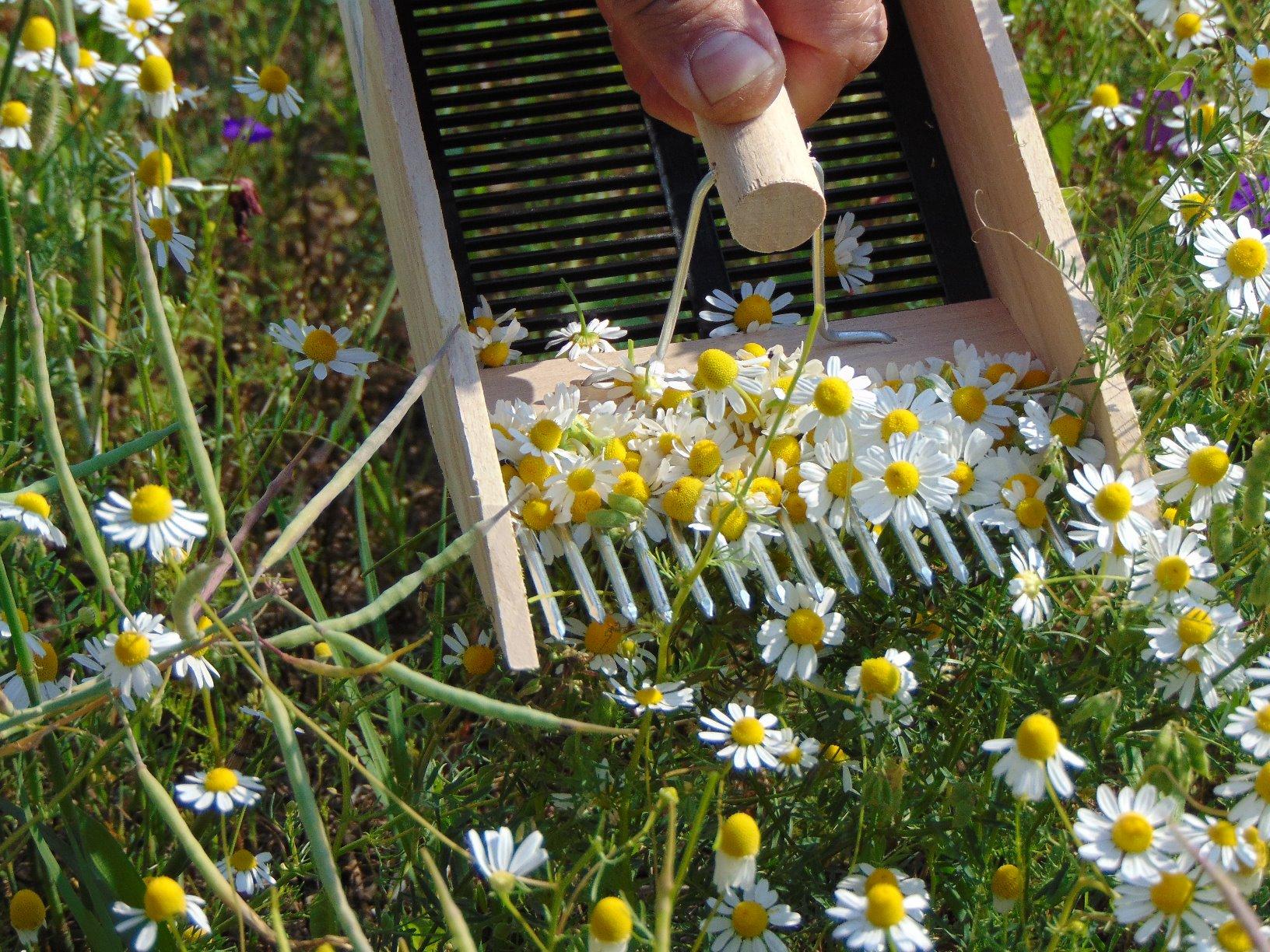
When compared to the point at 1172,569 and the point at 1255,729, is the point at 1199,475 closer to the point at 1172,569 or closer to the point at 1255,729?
the point at 1172,569

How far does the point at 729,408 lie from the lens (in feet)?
3.60

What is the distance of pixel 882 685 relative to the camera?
922 mm

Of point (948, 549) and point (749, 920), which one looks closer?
point (749, 920)

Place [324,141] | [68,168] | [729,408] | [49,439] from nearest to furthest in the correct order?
[49,439] < [729,408] < [68,168] < [324,141]

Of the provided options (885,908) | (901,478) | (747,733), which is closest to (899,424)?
(901,478)

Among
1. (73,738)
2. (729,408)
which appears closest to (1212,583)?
(729,408)

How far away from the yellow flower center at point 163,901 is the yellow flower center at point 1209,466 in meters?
0.78

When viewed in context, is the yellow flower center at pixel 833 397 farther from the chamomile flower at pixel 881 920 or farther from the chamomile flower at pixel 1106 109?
the chamomile flower at pixel 1106 109

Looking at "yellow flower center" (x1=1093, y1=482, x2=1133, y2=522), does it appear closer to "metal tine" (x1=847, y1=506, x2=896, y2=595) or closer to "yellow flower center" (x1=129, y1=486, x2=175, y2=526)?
"metal tine" (x1=847, y1=506, x2=896, y2=595)

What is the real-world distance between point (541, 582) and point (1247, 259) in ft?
1.99

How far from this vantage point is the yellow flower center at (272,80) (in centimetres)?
148

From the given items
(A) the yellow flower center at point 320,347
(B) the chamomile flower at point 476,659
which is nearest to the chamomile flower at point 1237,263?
(B) the chamomile flower at point 476,659

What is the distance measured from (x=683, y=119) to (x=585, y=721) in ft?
1.82

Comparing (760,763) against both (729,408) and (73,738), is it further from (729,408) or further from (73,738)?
(73,738)
